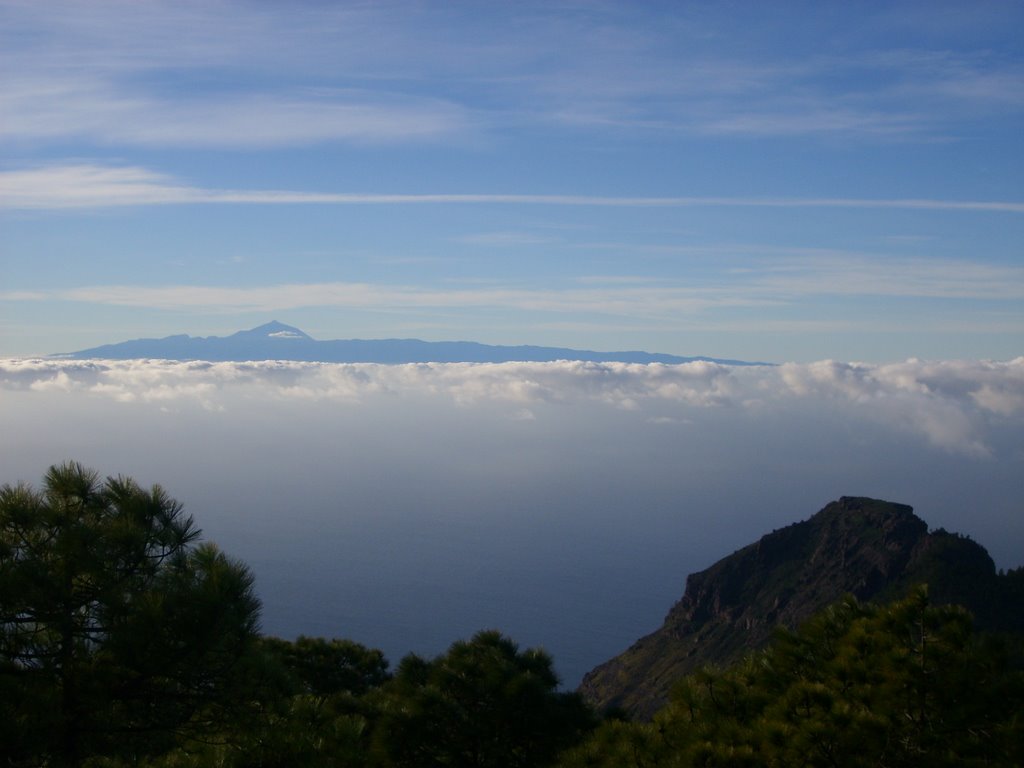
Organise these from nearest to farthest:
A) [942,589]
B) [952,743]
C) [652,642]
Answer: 1. [952,743]
2. [942,589]
3. [652,642]

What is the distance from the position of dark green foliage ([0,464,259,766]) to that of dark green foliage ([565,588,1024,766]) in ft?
21.6

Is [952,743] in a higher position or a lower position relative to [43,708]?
lower

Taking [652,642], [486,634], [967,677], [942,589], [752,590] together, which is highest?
[967,677]

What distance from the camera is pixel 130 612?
10344mm

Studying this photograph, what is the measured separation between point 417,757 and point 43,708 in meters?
8.37

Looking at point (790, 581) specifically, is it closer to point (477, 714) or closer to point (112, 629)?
point (477, 714)

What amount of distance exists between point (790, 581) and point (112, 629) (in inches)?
5395

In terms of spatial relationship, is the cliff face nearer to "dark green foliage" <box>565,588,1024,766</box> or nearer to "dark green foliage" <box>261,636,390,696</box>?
"dark green foliage" <box>261,636,390,696</box>

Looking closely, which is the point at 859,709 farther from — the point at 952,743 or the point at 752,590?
the point at 752,590

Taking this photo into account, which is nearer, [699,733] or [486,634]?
[699,733]

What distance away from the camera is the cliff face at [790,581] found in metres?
111

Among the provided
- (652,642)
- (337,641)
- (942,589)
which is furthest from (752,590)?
(337,641)

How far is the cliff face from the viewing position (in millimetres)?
110562

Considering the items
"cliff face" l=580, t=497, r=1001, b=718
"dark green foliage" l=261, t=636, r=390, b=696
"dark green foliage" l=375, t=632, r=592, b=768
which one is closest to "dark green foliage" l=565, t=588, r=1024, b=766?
"dark green foliage" l=375, t=632, r=592, b=768
